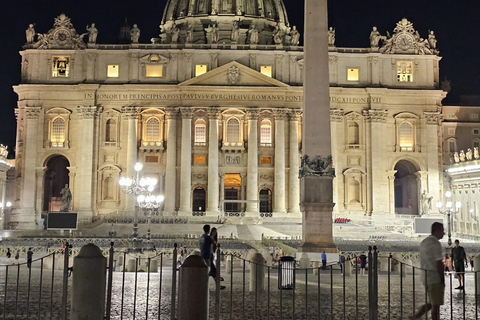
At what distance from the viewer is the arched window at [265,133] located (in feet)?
219

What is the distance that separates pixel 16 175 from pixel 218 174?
21223mm

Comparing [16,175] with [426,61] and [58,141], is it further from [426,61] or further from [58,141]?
[426,61]

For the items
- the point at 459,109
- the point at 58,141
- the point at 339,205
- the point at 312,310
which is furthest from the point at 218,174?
the point at 312,310

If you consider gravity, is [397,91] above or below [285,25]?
below

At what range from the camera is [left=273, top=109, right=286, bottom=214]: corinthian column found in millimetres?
64750

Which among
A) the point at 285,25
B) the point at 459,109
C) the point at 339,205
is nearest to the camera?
the point at 339,205

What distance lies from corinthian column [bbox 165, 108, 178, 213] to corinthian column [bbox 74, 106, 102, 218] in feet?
24.2

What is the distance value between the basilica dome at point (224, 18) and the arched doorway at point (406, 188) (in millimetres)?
22145

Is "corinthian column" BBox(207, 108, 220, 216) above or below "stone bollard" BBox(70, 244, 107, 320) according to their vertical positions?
above

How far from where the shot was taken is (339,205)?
6550 cm

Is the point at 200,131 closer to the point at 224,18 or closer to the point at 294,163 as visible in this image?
the point at 294,163

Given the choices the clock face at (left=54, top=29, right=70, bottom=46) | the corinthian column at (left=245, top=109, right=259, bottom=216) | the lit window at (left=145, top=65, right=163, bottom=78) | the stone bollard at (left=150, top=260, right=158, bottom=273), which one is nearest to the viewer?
the stone bollard at (left=150, top=260, right=158, bottom=273)

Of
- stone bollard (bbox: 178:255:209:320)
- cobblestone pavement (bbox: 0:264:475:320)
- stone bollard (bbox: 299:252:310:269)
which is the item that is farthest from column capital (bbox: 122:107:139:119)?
stone bollard (bbox: 178:255:209:320)

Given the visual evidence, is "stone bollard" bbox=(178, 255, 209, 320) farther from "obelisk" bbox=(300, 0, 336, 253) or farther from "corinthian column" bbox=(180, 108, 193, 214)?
"corinthian column" bbox=(180, 108, 193, 214)
